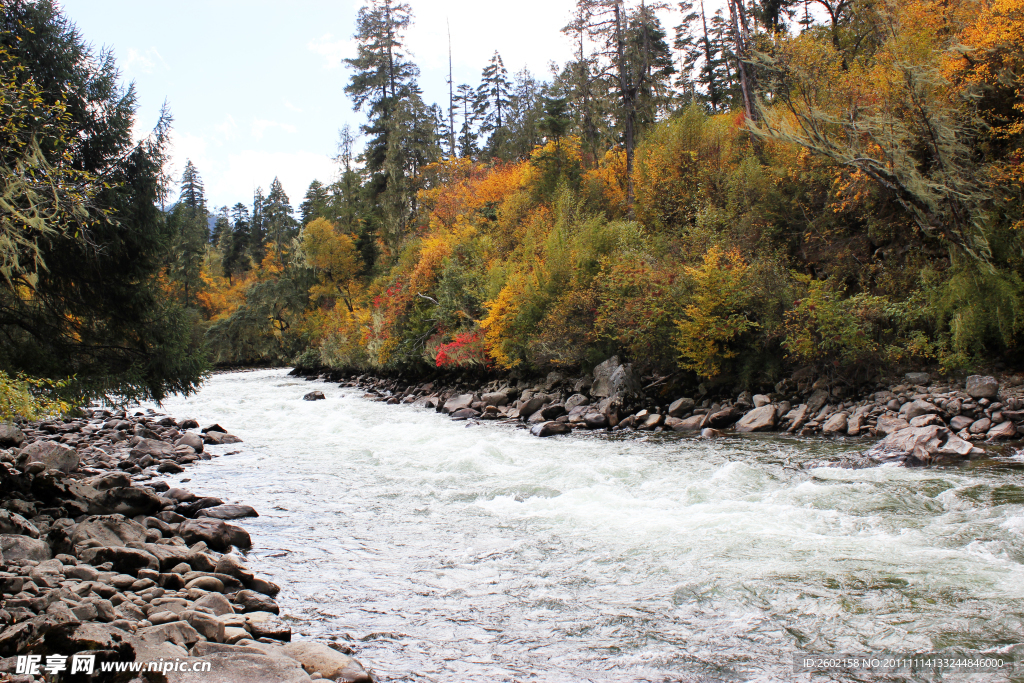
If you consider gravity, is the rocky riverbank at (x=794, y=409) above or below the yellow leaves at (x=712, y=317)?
below

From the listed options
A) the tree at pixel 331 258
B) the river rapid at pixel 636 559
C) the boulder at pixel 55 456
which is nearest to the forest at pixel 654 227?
the boulder at pixel 55 456

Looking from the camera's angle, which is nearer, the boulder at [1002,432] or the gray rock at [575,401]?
the boulder at [1002,432]

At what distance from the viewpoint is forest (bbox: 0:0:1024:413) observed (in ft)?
34.9

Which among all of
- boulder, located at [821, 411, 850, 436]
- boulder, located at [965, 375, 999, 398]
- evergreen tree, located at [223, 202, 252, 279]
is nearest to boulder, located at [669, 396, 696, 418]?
boulder, located at [821, 411, 850, 436]

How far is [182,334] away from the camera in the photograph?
12.6 meters

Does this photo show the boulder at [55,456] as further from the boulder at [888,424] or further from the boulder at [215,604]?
the boulder at [888,424]

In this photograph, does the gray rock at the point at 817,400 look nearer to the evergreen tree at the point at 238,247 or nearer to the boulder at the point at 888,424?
the boulder at the point at 888,424

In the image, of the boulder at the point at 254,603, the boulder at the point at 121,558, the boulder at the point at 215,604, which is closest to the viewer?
the boulder at the point at 215,604

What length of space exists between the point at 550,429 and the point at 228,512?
819cm

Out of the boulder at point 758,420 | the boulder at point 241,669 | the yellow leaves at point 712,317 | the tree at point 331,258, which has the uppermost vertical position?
the tree at point 331,258

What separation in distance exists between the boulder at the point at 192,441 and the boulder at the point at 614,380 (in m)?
10.7

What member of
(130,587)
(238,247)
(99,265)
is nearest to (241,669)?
(130,587)

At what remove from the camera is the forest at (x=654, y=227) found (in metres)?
10.6

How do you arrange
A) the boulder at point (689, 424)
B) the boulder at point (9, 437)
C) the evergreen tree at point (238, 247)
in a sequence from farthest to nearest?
1. the evergreen tree at point (238, 247)
2. the boulder at point (689, 424)
3. the boulder at point (9, 437)
